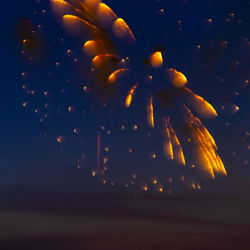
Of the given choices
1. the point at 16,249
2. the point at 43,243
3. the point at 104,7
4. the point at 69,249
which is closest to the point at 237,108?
the point at 104,7

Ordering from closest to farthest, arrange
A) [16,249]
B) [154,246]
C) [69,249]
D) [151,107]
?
[151,107] → [16,249] → [69,249] → [154,246]

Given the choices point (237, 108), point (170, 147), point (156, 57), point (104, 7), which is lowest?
point (170, 147)

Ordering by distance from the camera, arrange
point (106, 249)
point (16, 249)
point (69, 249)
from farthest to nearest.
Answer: point (106, 249)
point (69, 249)
point (16, 249)

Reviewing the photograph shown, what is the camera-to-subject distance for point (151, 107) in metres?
15.0

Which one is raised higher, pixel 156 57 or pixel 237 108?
pixel 156 57

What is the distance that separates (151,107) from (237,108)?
10.4 ft

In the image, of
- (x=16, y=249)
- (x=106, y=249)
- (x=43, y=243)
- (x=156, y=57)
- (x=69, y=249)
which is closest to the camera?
(x=156, y=57)

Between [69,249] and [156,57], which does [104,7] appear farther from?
[69,249]

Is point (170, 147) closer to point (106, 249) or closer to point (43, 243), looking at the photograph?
point (106, 249)

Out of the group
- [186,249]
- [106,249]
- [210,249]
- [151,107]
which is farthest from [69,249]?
[151,107]

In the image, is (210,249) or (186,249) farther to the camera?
(210,249)

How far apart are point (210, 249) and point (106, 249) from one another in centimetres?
8399

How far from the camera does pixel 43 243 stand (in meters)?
140

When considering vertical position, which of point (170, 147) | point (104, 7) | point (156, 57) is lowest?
point (170, 147)
